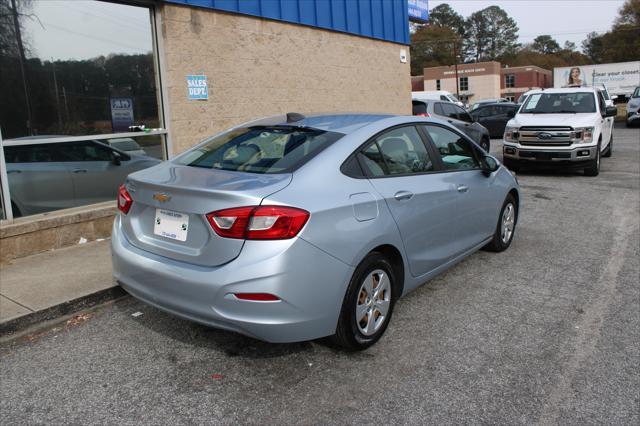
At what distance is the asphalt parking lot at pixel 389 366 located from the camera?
3039 millimetres

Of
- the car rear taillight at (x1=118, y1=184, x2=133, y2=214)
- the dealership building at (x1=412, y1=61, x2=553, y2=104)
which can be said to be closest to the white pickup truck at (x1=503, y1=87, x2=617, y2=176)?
the car rear taillight at (x1=118, y1=184, x2=133, y2=214)

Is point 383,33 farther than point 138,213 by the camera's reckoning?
Yes

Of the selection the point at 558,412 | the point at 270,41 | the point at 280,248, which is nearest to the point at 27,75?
the point at 270,41

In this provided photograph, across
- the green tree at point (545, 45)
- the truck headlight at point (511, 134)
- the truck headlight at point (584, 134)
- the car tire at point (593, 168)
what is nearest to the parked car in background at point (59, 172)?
the truck headlight at point (511, 134)

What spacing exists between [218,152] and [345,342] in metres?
1.66

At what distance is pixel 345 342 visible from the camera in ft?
11.6

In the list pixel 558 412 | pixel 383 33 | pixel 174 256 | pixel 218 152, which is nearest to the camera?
pixel 558 412

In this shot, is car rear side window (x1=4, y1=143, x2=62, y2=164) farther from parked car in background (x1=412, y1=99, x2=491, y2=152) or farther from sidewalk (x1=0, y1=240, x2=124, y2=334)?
A: parked car in background (x1=412, y1=99, x2=491, y2=152)

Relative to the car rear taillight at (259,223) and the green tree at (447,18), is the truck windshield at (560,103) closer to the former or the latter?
the car rear taillight at (259,223)

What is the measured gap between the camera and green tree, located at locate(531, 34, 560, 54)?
14650 cm

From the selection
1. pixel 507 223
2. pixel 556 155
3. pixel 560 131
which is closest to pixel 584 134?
pixel 560 131

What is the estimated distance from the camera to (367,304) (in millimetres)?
3639

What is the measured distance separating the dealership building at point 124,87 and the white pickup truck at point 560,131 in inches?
172

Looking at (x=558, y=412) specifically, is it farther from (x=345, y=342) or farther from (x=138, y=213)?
(x=138, y=213)
